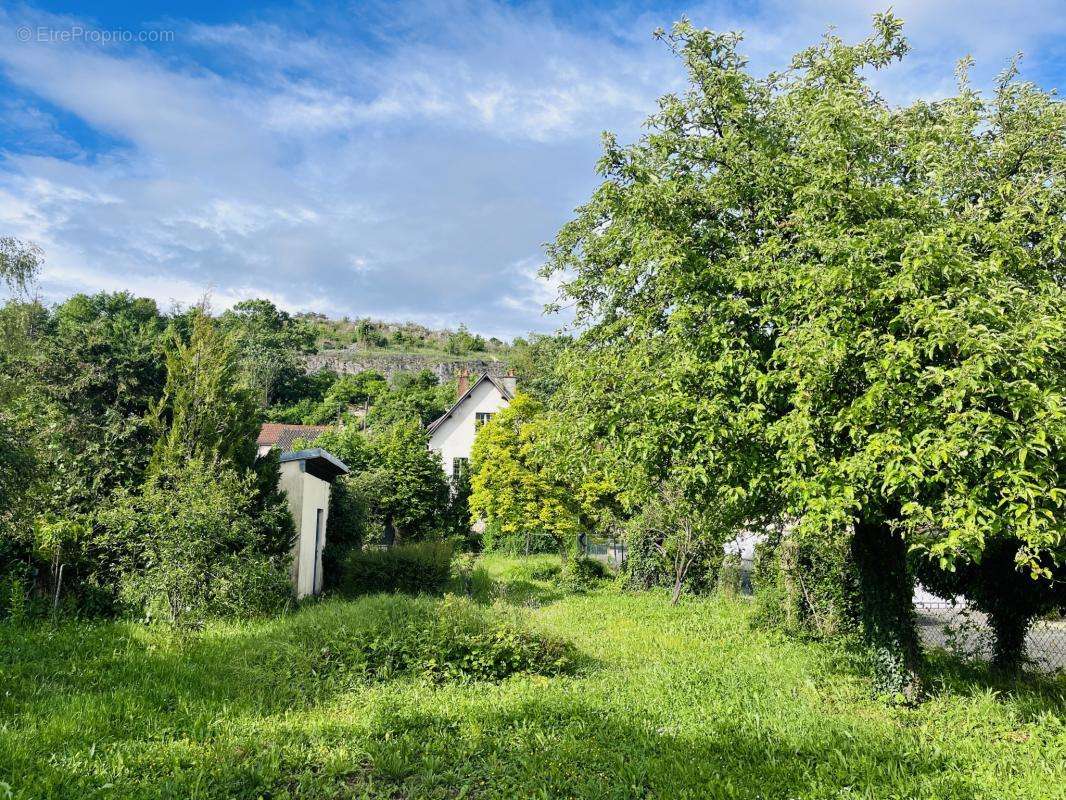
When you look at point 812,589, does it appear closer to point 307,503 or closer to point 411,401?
point 307,503

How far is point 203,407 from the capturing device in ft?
39.2

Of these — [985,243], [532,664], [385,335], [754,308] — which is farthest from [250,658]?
[385,335]

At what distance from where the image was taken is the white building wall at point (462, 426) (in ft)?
111

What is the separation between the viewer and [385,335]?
86.3 meters

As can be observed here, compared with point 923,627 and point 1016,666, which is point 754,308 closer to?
point 1016,666

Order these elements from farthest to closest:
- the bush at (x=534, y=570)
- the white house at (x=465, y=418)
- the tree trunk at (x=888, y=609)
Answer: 1. the white house at (x=465, y=418)
2. the bush at (x=534, y=570)
3. the tree trunk at (x=888, y=609)

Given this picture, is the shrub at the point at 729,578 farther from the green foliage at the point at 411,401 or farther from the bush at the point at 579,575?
the green foliage at the point at 411,401

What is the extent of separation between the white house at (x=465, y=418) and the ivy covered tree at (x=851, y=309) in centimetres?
2492

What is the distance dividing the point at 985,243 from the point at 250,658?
32.2 ft

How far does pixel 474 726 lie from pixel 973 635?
1057cm

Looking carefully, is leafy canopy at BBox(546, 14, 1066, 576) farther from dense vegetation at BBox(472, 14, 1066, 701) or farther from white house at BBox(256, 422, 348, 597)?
white house at BBox(256, 422, 348, 597)

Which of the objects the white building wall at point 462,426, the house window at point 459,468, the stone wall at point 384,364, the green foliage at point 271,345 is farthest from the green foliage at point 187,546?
the stone wall at point 384,364

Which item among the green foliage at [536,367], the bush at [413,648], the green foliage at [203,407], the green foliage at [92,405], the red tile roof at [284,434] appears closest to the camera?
the bush at [413,648]

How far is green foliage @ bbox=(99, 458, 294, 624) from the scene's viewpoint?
31.6 feet
